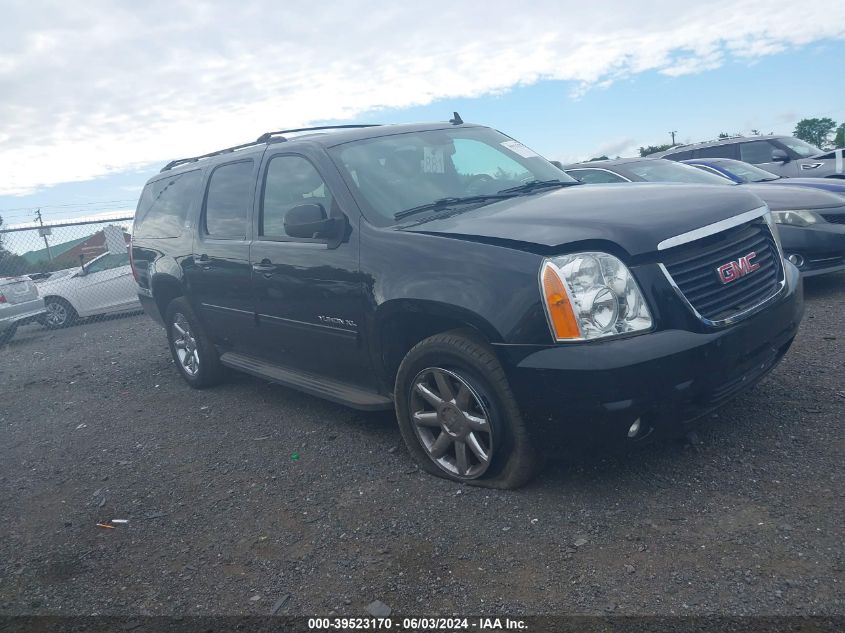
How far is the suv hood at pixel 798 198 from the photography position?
661 centimetres

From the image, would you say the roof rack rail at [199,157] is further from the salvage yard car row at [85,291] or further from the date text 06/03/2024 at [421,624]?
the salvage yard car row at [85,291]

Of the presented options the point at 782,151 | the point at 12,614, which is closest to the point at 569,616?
the point at 12,614

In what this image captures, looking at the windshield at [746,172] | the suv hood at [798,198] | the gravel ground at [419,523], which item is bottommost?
the gravel ground at [419,523]

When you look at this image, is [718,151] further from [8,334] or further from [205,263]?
[8,334]

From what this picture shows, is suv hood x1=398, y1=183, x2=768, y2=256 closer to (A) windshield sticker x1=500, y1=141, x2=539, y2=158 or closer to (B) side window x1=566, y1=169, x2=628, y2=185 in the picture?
(A) windshield sticker x1=500, y1=141, x2=539, y2=158

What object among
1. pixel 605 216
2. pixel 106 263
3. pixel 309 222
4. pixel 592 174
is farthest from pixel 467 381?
pixel 106 263

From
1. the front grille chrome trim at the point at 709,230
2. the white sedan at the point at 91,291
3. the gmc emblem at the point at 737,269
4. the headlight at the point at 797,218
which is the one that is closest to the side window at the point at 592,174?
the headlight at the point at 797,218

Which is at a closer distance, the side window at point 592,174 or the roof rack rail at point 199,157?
the roof rack rail at point 199,157

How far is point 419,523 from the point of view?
3463mm

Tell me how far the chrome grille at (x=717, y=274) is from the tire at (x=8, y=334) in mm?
11837

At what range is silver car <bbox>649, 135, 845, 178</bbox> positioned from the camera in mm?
12680

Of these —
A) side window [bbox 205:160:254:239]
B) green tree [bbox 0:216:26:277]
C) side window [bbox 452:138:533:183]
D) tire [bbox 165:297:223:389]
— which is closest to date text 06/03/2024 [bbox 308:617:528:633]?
side window [bbox 452:138:533:183]

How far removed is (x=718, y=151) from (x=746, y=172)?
3770 millimetres

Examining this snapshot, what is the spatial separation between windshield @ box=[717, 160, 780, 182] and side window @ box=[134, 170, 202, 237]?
23.6 feet
